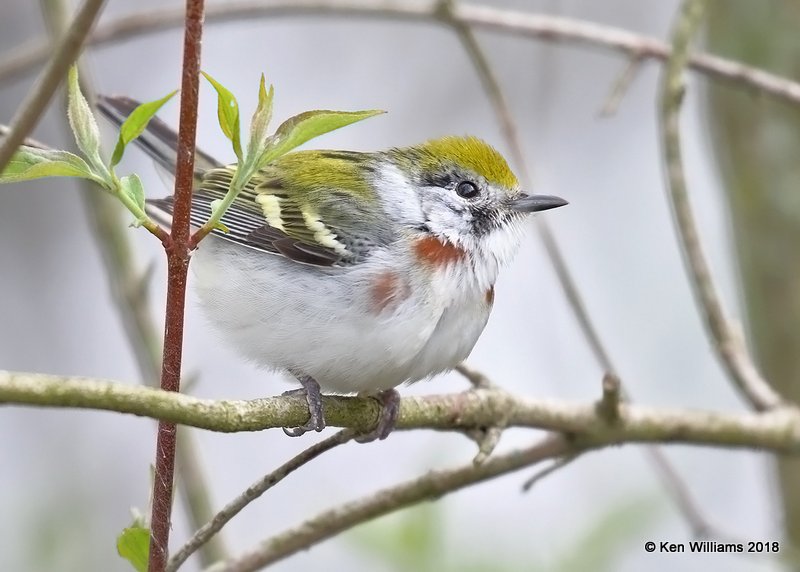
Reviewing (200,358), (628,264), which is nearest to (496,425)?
(200,358)

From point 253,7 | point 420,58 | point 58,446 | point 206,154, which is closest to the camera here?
point 253,7

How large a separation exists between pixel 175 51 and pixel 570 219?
386cm

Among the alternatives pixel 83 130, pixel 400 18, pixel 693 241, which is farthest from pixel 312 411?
pixel 400 18

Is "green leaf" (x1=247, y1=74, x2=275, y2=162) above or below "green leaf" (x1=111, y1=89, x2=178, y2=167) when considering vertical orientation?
above

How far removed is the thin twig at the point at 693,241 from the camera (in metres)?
3.68

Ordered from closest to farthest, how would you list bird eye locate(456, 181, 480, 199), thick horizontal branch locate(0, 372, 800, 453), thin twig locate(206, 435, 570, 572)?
thick horizontal branch locate(0, 372, 800, 453)
thin twig locate(206, 435, 570, 572)
bird eye locate(456, 181, 480, 199)

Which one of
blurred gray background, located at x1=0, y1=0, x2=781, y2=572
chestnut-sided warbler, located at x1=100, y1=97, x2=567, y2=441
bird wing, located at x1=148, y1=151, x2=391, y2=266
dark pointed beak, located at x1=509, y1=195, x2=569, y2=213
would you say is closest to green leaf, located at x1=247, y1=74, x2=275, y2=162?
chestnut-sided warbler, located at x1=100, y1=97, x2=567, y2=441

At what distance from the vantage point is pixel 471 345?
3.42m

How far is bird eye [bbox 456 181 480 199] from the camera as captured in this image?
3865mm

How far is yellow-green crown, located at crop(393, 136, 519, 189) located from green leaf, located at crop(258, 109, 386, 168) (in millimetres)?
2144

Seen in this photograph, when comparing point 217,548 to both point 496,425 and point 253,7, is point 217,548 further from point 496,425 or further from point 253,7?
point 253,7

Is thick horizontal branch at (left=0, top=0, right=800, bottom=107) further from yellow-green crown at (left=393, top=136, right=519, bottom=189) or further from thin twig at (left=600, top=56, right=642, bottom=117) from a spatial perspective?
yellow-green crown at (left=393, top=136, right=519, bottom=189)

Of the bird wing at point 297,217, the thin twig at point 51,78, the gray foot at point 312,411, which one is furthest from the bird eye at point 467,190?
the thin twig at point 51,78

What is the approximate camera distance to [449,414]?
3.06 meters
